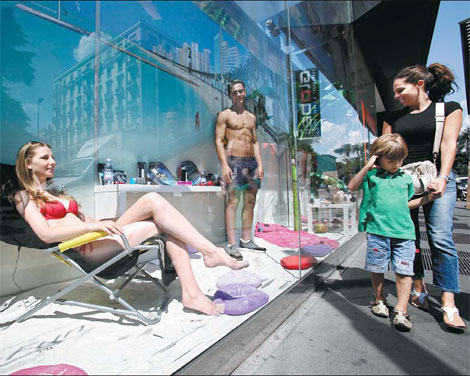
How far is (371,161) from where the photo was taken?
1.72 m

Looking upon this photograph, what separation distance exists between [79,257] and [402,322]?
5.93ft

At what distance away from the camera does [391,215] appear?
1.67 m

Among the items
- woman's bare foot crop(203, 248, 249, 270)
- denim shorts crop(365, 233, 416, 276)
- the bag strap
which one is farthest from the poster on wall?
woman's bare foot crop(203, 248, 249, 270)

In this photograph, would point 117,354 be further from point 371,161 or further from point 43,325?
point 371,161

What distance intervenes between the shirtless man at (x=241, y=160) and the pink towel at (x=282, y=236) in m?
0.13

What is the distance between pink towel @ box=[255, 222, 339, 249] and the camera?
244 cm

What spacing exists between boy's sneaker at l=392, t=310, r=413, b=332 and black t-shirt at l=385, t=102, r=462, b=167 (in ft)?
2.97

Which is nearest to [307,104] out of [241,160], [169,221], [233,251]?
[241,160]

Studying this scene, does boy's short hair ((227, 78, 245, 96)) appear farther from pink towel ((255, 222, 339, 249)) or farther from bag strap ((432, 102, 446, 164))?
bag strap ((432, 102, 446, 164))

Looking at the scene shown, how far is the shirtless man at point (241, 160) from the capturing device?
8.97 feet

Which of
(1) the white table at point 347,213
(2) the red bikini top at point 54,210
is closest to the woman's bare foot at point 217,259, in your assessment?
(2) the red bikini top at point 54,210

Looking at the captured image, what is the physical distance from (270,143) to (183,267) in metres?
1.53

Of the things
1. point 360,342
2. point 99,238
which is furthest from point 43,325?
point 360,342

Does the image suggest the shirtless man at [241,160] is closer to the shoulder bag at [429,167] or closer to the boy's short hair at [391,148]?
the boy's short hair at [391,148]
